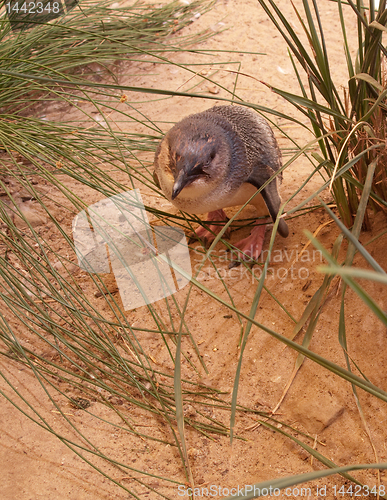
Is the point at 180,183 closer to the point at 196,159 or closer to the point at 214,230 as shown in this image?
the point at 196,159

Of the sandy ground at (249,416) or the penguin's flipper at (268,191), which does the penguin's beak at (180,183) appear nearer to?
the penguin's flipper at (268,191)

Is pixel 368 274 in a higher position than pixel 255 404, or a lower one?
higher

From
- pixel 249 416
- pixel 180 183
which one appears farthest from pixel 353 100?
pixel 249 416

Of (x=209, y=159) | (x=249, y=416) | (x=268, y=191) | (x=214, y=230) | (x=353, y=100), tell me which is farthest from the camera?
(x=214, y=230)

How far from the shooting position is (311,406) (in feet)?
5.08

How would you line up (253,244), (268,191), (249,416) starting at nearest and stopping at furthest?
(249,416) → (268,191) → (253,244)

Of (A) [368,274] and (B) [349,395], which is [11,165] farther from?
(A) [368,274]

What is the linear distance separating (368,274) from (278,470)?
106 cm

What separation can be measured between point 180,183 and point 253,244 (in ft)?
2.26

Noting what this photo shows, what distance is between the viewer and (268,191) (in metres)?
2.05

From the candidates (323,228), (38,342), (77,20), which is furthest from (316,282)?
(77,20)

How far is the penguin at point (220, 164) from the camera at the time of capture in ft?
5.86

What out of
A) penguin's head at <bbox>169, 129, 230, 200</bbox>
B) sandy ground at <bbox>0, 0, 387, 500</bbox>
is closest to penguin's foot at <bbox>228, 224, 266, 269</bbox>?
sandy ground at <bbox>0, 0, 387, 500</bbox>

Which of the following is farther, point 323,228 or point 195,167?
point 323,228
